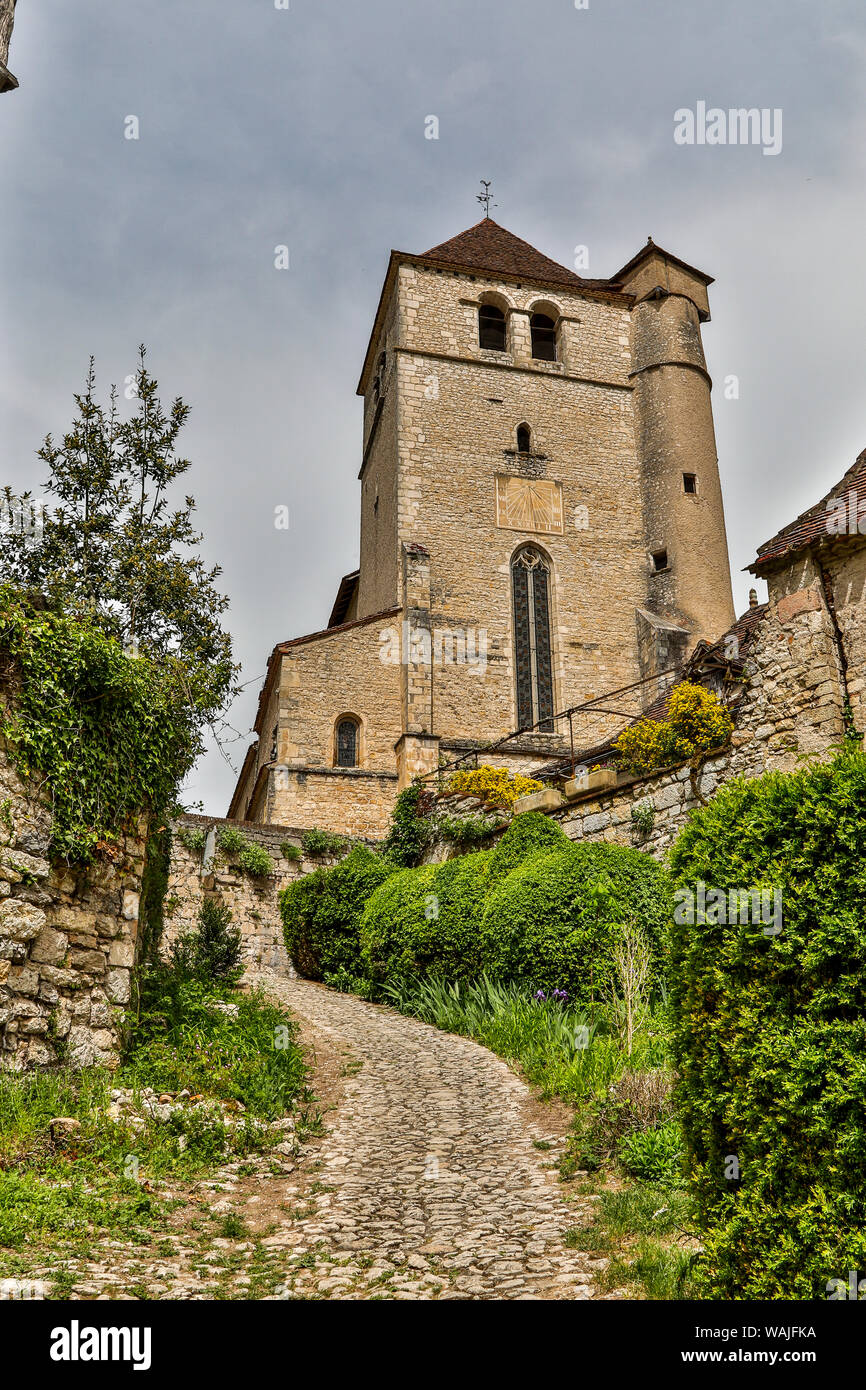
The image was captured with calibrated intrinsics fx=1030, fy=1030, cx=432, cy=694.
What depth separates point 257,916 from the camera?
16406 mm

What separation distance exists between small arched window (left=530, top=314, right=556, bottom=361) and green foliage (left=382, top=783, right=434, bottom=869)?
14.2 meters

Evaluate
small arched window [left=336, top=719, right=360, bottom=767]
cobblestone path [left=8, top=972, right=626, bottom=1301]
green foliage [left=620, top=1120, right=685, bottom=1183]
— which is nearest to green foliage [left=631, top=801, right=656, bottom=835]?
cobblestone path [left=8, top=972, right=626, bottom=1301]

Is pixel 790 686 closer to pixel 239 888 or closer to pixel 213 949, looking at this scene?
pixel 213 949

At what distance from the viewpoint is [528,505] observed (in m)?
24.5

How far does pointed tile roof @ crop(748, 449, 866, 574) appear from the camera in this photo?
9.40 meters

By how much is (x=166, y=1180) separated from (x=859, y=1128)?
12.2 feet

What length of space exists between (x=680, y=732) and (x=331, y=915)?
17.9ft

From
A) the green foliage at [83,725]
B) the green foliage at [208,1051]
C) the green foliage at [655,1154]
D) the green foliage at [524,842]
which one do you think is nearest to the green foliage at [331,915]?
A: the green foliage at [524,842]

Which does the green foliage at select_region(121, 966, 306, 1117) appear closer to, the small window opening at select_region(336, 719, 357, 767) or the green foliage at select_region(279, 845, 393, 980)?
the green foliage at select_region(279, 845, 393, 980)

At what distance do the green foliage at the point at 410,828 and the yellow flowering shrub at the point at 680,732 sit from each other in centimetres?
526

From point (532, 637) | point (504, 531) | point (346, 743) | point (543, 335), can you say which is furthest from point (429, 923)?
point (543, 335)

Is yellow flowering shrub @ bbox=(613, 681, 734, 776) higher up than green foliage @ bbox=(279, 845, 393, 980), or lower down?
higher up
